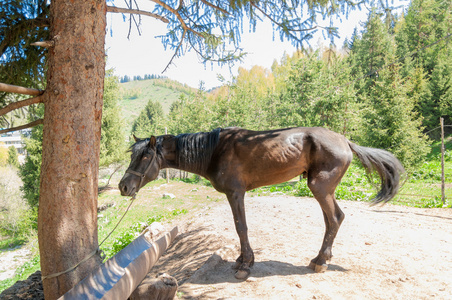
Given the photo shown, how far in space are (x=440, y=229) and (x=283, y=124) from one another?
44.5 ft

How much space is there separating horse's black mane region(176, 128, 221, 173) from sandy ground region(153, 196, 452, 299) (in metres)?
1.47

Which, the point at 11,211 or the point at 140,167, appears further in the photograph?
the point at 11,211

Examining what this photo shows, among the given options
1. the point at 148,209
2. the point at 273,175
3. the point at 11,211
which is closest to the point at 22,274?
the point at 148,209

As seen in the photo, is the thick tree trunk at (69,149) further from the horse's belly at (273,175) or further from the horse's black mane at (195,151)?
the horse's belly at (273,175)

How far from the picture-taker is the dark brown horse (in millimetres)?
3730

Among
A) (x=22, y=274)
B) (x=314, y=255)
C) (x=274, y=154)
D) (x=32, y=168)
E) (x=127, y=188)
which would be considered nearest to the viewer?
(x=127, y=188)

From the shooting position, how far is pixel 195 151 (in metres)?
3.91

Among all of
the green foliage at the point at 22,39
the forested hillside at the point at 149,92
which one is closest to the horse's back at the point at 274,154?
the green foliage at the point at 22,39

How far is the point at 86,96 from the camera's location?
281 cm

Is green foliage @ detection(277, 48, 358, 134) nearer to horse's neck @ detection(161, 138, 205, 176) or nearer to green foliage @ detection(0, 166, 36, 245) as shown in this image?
horse's neck @ detection(161, 138, 205, 176)

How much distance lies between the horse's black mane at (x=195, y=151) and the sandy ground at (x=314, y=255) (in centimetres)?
147

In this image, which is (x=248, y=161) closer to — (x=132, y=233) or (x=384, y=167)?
(x=384, y=167)

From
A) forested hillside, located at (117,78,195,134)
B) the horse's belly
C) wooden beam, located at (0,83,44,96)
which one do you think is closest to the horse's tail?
the horse's belly

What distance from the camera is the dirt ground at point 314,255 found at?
Answer: 132 inches
